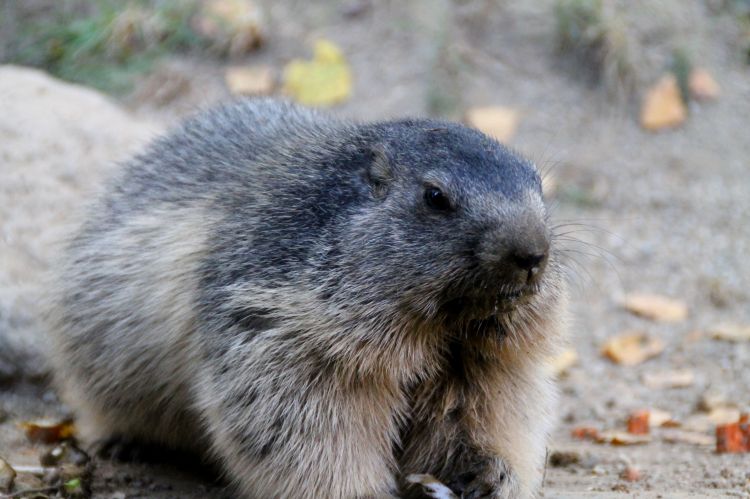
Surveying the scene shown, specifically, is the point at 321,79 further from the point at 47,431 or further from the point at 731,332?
the point at 47,431

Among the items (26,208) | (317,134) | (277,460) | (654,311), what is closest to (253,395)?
(277,460)

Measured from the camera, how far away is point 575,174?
33.0 ft

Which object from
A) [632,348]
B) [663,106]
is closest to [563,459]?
[632,348]

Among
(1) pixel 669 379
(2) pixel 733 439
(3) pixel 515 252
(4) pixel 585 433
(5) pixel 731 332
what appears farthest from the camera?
(5) pixel 731 332

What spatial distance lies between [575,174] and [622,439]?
14.0 feet

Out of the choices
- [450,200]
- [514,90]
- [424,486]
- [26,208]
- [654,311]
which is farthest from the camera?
[514,90]

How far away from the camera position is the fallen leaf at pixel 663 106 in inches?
412

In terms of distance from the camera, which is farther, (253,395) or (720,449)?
(720,449)

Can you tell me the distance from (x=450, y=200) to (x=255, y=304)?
1.00m

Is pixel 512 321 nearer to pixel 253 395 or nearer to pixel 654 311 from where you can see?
pixel 253 395

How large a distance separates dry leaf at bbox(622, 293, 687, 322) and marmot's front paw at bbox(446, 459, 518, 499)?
427 cm

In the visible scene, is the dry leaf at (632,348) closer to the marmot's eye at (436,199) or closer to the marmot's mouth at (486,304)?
the marmot's mouth at (486,304)

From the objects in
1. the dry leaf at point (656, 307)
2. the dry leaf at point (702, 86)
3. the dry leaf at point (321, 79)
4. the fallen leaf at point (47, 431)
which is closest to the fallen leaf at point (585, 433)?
the dry leaf at point (656, 307)

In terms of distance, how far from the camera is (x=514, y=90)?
35.4 feet
